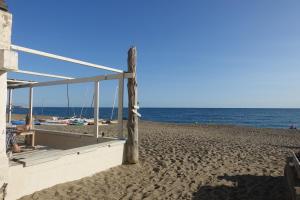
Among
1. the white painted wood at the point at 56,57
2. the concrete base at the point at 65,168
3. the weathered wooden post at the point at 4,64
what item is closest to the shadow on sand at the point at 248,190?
the concrete base at the point at 65,168

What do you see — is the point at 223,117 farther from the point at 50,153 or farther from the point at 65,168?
the point at 50,153

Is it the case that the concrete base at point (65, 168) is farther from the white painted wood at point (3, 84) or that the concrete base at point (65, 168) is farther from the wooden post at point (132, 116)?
the white painted wood at point (3, 84)

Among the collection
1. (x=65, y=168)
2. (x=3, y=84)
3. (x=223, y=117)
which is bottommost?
(x=223, y=117)

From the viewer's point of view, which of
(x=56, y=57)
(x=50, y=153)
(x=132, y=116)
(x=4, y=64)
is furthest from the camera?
(x=132, y=116)

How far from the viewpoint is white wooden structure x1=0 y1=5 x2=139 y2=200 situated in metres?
3.53

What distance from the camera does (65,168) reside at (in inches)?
194

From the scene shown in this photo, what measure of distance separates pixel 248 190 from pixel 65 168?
3.48 m

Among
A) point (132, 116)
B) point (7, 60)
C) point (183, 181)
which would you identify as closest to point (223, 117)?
point (132, 116)

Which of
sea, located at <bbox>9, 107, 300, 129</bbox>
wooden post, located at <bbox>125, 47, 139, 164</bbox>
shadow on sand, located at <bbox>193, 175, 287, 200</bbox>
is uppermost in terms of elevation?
wooden post, located at <bbox>125, 47, 139, 164</bbox>

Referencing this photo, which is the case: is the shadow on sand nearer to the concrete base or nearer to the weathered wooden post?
the concrete base

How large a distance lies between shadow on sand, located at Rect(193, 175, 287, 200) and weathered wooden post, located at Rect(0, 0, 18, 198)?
3.04 metres

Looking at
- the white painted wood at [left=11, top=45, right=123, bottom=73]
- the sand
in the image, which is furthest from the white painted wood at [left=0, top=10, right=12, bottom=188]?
the white painted wood at [left=11, top=45, right=123, bottom=73]

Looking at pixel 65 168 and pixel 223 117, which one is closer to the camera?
pixel 65 168

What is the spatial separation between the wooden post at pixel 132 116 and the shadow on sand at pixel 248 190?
209cm
